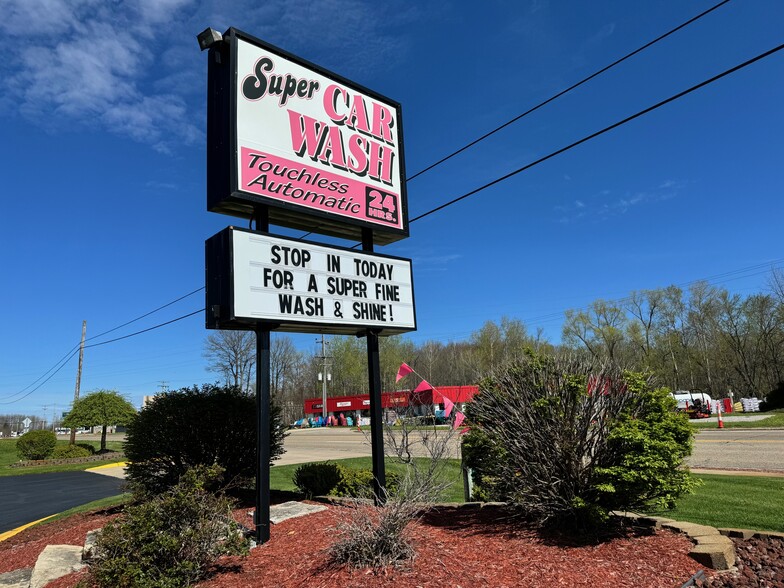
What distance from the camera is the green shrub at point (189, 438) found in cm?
802

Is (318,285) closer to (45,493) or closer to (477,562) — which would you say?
(477,562)

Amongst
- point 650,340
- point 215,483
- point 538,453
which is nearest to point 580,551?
point 538,453

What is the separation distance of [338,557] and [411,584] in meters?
0.82


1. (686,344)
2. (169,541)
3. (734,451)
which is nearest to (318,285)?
(169,541)

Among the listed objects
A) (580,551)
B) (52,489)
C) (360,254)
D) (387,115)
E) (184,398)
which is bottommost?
(52,489)

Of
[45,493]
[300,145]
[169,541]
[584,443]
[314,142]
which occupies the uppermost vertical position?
[314,142]

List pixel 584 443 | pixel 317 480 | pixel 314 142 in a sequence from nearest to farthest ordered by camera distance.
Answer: pixel 584 443, pixel 314 142, pixel 317 480

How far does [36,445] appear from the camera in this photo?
2744 cm

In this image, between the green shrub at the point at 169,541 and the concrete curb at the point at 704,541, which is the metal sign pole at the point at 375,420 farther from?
the concrete curb at the point at 704,541

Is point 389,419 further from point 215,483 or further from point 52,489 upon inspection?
point 52,489

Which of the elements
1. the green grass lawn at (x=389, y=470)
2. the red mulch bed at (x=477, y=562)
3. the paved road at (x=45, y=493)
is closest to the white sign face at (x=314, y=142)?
the red mulch bed at (x=477, y=562)

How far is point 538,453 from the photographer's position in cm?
564

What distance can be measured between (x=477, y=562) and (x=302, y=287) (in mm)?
3980

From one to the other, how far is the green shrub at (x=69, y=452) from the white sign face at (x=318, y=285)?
27.0 meters
